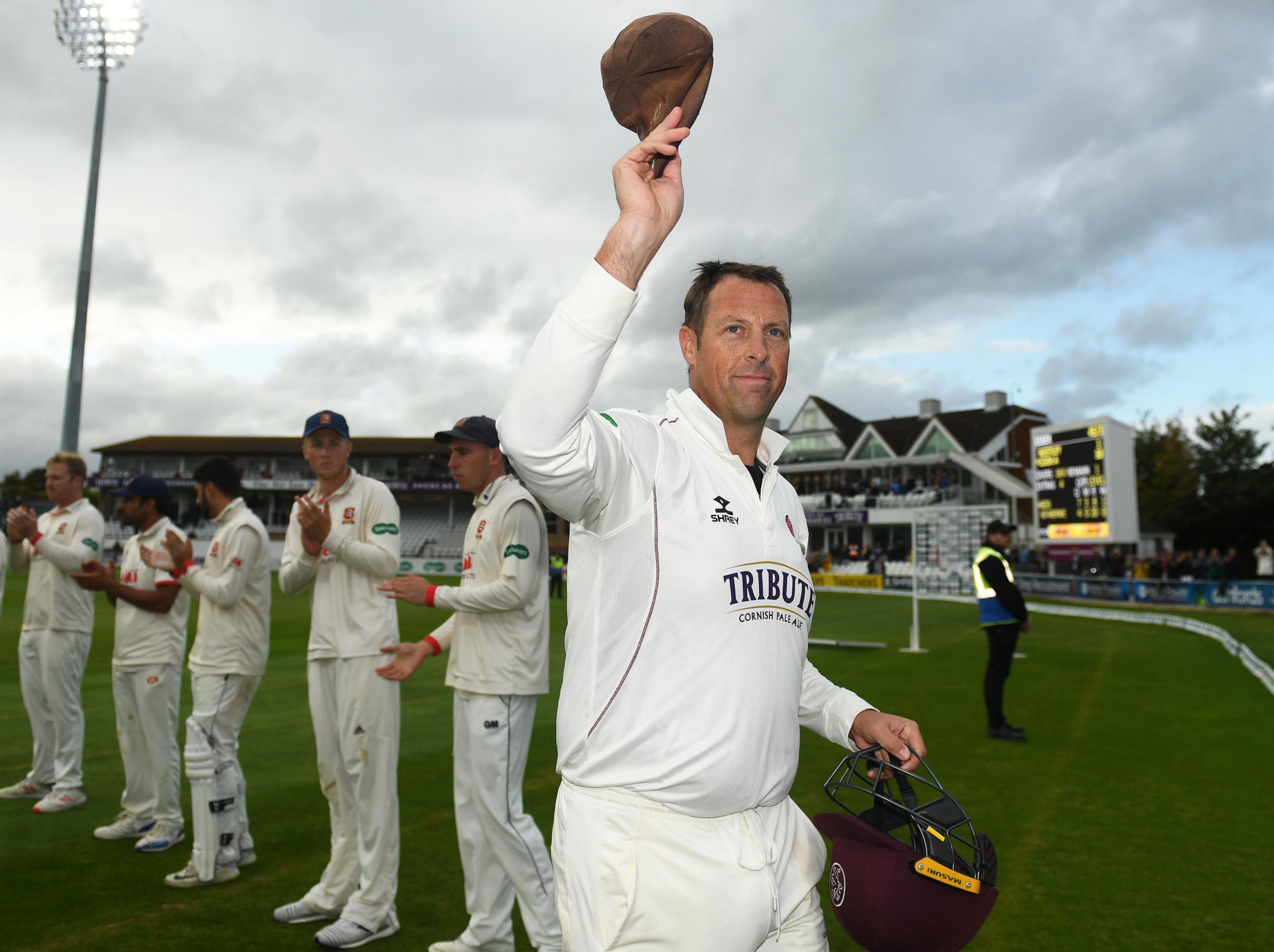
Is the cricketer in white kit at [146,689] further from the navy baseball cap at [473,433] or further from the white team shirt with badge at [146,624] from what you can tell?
the navy baseball cap at [473,433]

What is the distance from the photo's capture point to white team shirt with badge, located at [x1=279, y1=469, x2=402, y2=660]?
4512 mm

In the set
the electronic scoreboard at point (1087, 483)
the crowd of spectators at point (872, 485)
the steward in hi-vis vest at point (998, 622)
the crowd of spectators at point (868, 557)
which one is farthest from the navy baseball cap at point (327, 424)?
the crowd of spectators at point (872, 485)

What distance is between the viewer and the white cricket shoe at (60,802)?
6.15m

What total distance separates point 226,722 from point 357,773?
1180 millimetres

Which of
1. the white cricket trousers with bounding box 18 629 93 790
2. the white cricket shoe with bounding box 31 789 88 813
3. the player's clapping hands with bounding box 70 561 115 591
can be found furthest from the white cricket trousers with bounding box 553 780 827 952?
the white cricket trousers with bounding box 18 629 93 790

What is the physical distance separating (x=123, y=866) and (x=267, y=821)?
100 centimetres

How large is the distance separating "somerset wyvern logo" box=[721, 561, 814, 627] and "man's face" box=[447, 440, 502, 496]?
269 cm

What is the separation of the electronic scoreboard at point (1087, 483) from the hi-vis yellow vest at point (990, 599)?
1703cm

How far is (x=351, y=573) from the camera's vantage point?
15.3 ft

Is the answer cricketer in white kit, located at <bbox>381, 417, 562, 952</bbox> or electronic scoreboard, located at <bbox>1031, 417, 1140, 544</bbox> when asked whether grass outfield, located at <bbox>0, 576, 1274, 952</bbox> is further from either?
electronic scoreboard, located at <bbox>1031, 417, 1140, 544</bbox>

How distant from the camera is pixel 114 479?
64.4 m

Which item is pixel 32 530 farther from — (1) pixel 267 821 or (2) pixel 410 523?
(2) pixel 410 523

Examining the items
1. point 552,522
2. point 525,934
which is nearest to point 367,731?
point 525,934

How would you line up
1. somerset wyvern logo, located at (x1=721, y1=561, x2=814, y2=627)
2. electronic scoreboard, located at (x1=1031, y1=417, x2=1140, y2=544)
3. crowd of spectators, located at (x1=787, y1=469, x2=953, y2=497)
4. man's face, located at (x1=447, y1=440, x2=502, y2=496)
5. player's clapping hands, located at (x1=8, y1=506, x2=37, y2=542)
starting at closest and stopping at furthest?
1. somerset wyvern logo, located at (x1=721, y1=561, x2=814, y2=627)
2. man's face, located at (x1=447, y1=440, x2=502, y2=496)
3. player's clapping hands, located at (x1=8, y1=506, x2=37, y2=542)
4. electronic scoreboard, located at (x1=1031, y1=417, x2=1140, y2=544)
5. crowd of spectators, located at (x1=787, y1=469, x2=953, y2=497)
